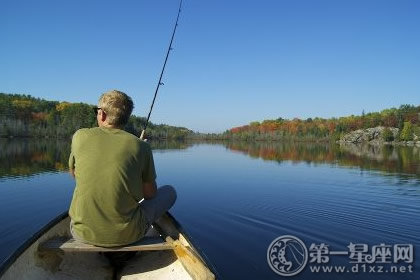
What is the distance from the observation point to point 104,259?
5.49 meters

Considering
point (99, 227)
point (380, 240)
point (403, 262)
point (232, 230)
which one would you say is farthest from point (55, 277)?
point (380, 240)

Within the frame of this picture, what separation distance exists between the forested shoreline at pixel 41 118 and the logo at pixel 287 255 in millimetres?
95826

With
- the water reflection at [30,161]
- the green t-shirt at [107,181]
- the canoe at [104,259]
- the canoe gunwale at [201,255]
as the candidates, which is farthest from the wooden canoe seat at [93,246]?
the water reflection at [30,161]

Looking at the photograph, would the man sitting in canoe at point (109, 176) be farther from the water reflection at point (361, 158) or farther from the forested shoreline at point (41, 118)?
the forested shoreline at point (41, 118)

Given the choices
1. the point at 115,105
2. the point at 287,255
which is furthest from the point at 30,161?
the point at 115,105

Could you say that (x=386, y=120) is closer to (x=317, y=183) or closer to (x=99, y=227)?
(x=317, y=183)

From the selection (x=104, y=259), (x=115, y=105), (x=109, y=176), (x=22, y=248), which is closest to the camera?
(x=109, y=176)

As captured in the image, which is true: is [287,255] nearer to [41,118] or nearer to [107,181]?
[107,181]

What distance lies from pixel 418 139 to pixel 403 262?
131 metres

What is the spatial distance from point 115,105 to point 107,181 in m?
0.87

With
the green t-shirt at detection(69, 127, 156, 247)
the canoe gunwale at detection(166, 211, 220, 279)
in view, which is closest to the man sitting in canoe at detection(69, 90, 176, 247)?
the green t-shirt at detection(69, 127, 156, 247)

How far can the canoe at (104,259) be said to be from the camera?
14.6 feet

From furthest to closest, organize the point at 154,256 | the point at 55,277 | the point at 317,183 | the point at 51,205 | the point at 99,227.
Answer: the point at 317,183, the point at 51,205, the point at 154,256, the point at 55,277, the point at 99,227

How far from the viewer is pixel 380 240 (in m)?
9.08
